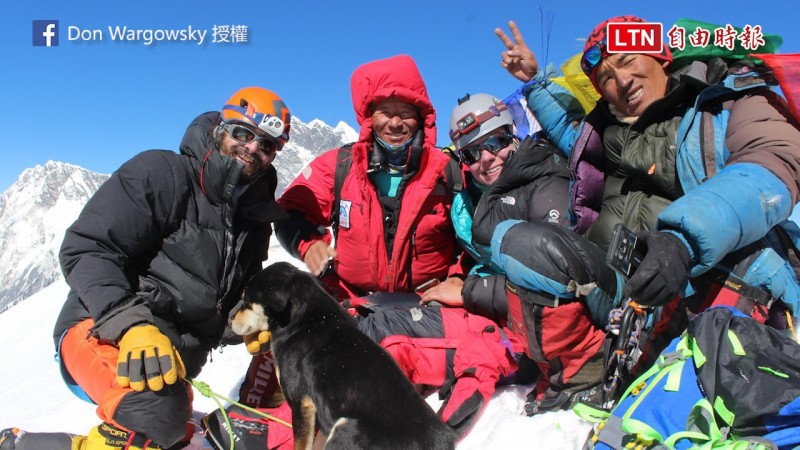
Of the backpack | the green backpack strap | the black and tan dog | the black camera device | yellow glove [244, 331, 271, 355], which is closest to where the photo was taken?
the backpack

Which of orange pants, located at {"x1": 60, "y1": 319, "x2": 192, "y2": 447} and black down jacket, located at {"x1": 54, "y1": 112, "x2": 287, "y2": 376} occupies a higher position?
black down jacket, located at {"x1": 54, "y1": 112, "x2": 287, "y2": 376}

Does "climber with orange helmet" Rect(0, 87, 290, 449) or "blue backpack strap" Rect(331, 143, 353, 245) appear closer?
"climber with orange helmet" Rect(0, 87, 290, 449)

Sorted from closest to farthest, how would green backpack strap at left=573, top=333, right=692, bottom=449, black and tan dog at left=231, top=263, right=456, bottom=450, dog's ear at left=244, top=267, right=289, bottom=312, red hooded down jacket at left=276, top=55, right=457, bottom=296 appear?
green backpack strap at left=573, top=333, right=692, bottom=449 → black and tan dog at left=231, top=263, right=456, bottom=450 → dog's ear at left=244, top=267, right=289, bottom=312 → red hooded down jacket at left=276, top=55, right=457, bottom=296

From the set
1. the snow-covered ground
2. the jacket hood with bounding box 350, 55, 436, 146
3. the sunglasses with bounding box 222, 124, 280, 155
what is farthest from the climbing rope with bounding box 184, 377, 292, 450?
the jacket hood with bounding box 350, 55, 436, 146

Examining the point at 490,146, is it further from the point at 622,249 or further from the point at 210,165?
the point at 210,165

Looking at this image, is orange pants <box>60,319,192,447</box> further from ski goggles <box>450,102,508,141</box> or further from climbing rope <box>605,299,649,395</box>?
ski goggles <box>450,102,508,141</box>

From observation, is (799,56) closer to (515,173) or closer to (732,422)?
(515,173)

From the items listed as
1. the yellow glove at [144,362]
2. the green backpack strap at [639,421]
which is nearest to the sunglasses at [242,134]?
the yellow glove at [144,362]

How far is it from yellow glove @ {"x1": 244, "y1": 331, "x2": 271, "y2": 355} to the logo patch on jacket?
1.39 meters

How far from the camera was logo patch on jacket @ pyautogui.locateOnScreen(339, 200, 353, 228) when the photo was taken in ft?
16.5

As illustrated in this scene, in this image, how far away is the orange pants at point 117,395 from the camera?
327cm

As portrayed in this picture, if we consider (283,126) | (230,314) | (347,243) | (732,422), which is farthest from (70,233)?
(732,422)

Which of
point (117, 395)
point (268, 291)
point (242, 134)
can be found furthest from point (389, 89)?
point (117, 395)

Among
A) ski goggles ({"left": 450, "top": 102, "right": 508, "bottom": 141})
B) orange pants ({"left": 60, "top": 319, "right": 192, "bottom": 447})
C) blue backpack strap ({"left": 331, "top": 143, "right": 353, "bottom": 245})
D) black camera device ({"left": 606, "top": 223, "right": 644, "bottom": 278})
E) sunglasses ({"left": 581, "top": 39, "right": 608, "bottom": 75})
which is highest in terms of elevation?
sunglasses ({"left": 581, "top": 39, "right": 608, "bottom": 75})
